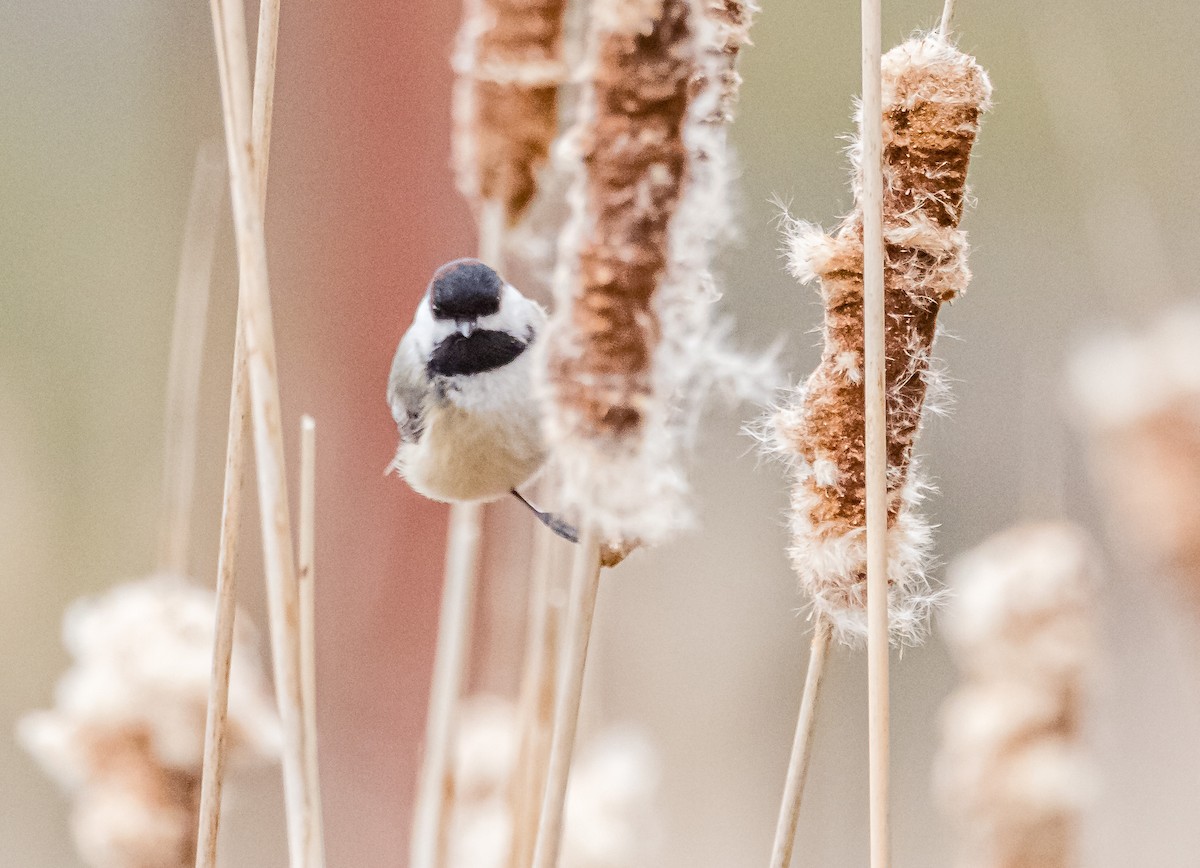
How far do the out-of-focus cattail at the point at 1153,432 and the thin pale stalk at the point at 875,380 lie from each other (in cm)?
57

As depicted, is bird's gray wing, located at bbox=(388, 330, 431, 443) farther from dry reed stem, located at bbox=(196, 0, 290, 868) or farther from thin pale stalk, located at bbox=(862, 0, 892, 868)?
thin pale stalk, located at bbox=(862, 0, 892, 868)

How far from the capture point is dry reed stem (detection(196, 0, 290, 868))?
0.52m

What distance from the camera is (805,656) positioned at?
5.70ft

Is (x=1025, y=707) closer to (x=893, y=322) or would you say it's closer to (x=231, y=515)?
(x=893, y=322)

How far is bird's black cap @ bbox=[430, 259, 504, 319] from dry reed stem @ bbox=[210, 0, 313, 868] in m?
0.23

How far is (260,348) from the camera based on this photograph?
480 mm

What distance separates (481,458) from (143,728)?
0.33 m

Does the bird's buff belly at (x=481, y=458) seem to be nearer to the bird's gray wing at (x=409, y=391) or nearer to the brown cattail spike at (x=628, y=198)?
the bird's gray wing at (x=409, y=391)

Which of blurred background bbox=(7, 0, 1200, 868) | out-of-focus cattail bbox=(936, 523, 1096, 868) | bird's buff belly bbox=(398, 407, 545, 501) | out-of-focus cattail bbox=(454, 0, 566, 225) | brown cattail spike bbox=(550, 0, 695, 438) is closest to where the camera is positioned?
brown cattail spike bbox=(550, 0, 695, 438)

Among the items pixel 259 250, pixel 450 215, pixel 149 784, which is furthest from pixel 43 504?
pixel 259 250

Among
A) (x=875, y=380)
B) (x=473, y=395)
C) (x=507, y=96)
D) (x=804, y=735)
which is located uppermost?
(x=507, y=96)

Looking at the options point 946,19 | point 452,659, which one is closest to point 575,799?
Answer: point 452,659

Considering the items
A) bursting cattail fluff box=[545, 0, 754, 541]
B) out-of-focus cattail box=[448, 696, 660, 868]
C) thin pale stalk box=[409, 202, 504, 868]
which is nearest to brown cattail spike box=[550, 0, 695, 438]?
bursting cattail fluff box=[545, 0, 754, 541]

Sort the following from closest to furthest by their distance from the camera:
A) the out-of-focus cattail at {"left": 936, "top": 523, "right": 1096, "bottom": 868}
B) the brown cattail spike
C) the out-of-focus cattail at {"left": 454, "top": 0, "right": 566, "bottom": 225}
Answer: the brown cattail spike < the out-of-focus cattail at {"left": 454, "top": 0, "right": 566, "bottom": 225} < the out-of-focus cattail at {"left": 936, "top": 523, "right": 1096, "bottom": 868}
